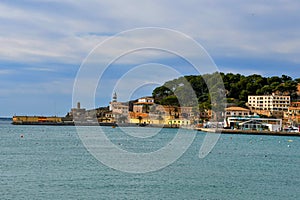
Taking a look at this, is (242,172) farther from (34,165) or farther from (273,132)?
(273,132)

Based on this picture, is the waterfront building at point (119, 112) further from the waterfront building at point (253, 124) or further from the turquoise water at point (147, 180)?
the turquoise water at point (147, 180)

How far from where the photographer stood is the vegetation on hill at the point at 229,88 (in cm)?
10969

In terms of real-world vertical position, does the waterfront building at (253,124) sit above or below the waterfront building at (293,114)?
below

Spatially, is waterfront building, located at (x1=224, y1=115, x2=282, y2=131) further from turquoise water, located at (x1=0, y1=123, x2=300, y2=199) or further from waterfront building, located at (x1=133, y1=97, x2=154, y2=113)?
turquoise water, located at (x1=0, y1=123, x2=300, y2=199)

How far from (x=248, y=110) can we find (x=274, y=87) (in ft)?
54.2

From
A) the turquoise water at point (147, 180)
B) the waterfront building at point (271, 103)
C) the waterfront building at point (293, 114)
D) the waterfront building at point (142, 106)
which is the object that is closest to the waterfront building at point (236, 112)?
the waterfront building at point (293, 114)

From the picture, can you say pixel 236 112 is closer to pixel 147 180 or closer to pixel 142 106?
pixel 142 106

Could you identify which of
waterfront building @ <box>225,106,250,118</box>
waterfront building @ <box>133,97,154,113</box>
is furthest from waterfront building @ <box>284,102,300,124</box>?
waterfront building @ <box>133,97,154,113</box>

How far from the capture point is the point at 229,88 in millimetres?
122938

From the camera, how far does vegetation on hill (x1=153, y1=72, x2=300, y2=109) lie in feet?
360

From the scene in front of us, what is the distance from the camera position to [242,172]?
89.4ft

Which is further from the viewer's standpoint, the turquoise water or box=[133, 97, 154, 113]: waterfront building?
box=[133, 97, 154, 113]: waterfront building

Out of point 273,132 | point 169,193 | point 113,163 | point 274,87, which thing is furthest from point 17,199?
point 274,87

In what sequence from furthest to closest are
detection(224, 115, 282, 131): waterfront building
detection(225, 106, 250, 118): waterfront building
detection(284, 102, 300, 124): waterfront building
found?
detection(284, 102, 300, 124): waterfront building
detection(225, 106, 250, 118): waterfront building
detection(224, 115, 282, 131): waterfront building
